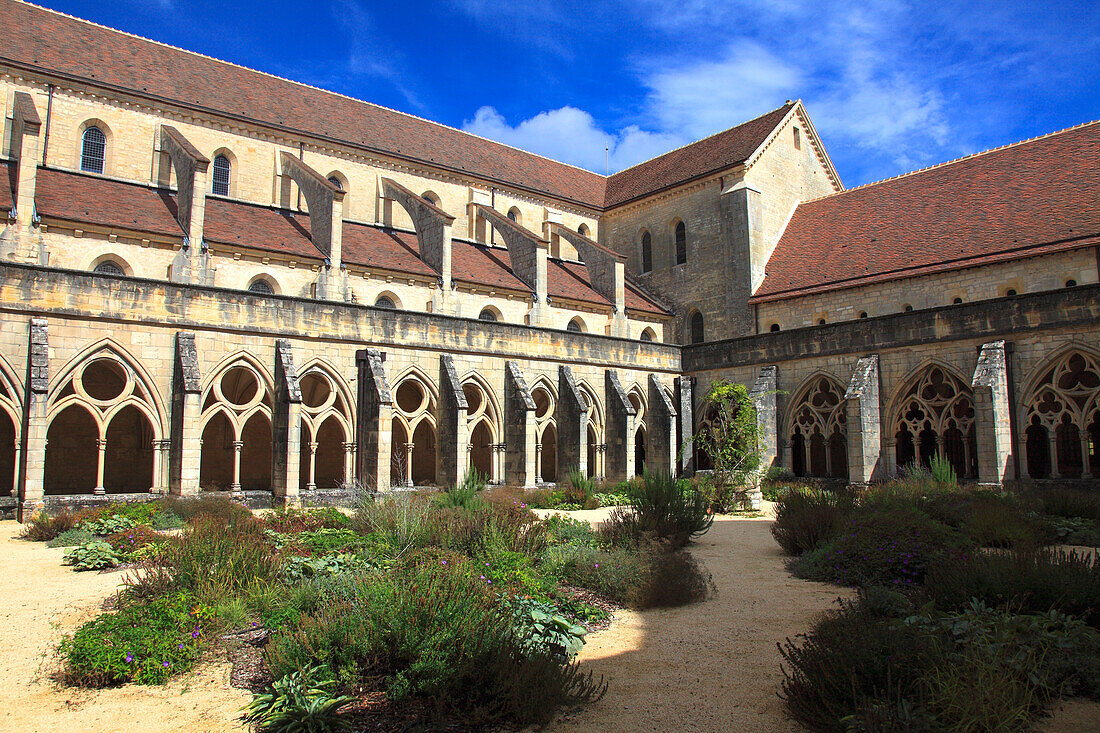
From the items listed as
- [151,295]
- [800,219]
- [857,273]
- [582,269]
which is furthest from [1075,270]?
[151,295]

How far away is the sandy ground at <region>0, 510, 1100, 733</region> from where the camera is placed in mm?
4301

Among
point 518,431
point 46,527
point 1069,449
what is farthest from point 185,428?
point 1069,449

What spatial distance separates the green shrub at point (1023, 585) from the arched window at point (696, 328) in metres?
22.7

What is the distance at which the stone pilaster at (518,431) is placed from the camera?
18.3m

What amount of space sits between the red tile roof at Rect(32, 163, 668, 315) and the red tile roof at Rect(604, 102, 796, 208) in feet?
21.5

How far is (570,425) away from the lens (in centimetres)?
1944

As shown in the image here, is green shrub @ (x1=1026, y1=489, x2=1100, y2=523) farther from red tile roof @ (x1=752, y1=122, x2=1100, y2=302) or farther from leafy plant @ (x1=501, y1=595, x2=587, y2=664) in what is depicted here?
red tile roof @ (x1=752, y1=122, x2=1100, y2=302)

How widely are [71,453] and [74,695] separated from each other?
48.2ft

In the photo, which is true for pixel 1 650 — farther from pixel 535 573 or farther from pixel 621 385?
pixel 621 385

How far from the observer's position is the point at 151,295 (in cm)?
1432

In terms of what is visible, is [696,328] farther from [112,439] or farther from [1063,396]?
[112,439]

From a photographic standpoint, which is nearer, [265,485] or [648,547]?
[648,547]

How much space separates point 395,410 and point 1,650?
11.8m

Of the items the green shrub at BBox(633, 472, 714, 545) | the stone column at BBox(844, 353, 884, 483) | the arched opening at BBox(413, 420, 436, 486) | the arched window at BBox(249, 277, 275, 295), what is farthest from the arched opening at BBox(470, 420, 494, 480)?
the green shrub at BBox(633, 472, 714, 545)
